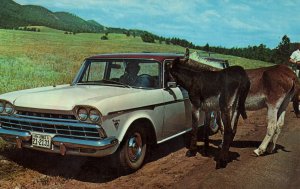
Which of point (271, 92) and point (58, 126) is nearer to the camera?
point (58, 126)

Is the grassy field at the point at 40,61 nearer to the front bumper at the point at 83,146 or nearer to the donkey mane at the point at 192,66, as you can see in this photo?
the donkey mane at the point at 192,66

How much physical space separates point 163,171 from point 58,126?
1.89 m

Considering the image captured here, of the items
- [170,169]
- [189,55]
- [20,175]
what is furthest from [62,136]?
[189,55]

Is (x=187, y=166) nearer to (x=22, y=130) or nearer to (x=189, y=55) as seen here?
(x=189, y=55)

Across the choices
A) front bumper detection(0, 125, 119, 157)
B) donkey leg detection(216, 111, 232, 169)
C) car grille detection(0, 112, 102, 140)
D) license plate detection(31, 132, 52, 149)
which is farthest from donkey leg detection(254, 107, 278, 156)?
license plate detection(31, 132, 52, 149)

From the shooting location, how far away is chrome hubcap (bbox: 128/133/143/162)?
248 inches

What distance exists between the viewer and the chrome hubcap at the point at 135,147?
6.30 metres

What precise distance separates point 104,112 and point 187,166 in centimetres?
199

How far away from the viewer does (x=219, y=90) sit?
6730mm

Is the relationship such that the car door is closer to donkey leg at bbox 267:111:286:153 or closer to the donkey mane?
the donkey mane

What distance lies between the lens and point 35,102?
6.04 meters

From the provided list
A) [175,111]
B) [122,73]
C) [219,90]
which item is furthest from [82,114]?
[219,90]

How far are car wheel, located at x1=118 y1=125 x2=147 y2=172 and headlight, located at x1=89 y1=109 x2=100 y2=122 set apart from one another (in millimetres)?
706

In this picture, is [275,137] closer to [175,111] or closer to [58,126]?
[175,111]
